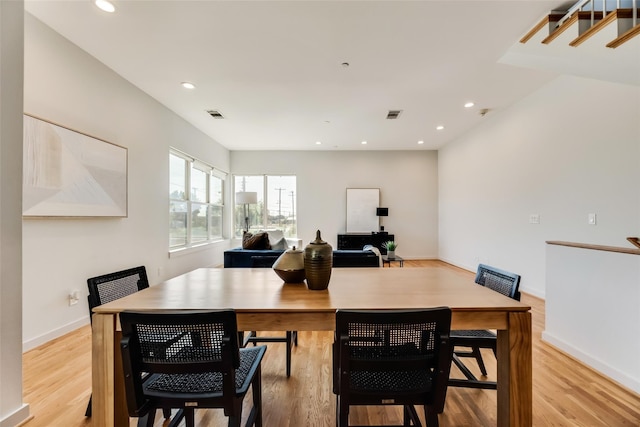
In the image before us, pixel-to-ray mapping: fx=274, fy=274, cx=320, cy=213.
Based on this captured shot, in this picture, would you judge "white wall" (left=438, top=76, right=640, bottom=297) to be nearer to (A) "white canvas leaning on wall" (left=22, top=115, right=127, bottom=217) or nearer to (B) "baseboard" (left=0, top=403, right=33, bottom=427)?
(B) "baseboard" (left=0, top=403, right=33, bottom=427)

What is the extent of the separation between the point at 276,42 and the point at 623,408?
3644 millimetres

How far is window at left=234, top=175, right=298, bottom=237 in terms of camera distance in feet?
23.2

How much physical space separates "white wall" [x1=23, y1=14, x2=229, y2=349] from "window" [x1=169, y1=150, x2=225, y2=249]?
14.9 inches

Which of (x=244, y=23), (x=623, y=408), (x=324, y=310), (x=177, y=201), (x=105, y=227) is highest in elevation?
(x=244, y=23)

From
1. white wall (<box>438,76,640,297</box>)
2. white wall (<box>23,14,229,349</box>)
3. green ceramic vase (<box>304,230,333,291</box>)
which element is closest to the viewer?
green ceramic vase (<box>304,230,333,291</box>)

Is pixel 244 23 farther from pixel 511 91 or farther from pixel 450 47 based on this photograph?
pixel 511 91

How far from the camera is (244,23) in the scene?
231 centimetres

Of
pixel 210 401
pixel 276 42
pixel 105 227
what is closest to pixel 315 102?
pixel 276 42

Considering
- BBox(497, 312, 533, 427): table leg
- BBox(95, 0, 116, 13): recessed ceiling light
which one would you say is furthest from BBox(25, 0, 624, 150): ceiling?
BBox(497, 312, 533, 427): table leg

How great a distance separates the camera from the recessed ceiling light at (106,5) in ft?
6.79

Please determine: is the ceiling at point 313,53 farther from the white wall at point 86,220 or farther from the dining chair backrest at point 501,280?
the dining chair backrest at point 501,280

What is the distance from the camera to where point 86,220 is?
2.76 meters

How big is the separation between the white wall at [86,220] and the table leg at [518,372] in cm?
334

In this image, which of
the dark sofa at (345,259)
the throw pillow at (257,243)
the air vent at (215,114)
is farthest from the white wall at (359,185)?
the dark sofa at (345,259)
